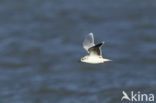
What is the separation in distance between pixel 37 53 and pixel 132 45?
184 inches

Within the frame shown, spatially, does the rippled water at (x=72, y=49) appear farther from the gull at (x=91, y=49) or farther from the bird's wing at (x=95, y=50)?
the bird's wing at (x=95, y=50)

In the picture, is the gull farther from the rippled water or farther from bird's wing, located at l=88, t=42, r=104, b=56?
the rippled water

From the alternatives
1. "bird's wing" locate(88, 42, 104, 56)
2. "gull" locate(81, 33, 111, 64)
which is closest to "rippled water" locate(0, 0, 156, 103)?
A: "gull" locate(81, 33, 111, 64)

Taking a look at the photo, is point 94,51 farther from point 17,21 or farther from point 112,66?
point 17,21

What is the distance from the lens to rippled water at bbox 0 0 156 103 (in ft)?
85.4

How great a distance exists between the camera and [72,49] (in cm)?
2936

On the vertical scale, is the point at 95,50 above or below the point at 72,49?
below

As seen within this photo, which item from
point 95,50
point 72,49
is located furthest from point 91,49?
point 72,49

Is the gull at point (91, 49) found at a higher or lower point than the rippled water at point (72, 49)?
lower

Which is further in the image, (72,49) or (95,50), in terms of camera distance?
(72,49)

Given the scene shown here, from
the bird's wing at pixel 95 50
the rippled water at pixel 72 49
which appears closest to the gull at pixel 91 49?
the bird's wing at pixel 95 50

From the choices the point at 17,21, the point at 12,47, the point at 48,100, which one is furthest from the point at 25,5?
the point at 48,100

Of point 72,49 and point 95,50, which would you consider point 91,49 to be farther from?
point 72,49

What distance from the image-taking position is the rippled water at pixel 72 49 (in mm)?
26016
